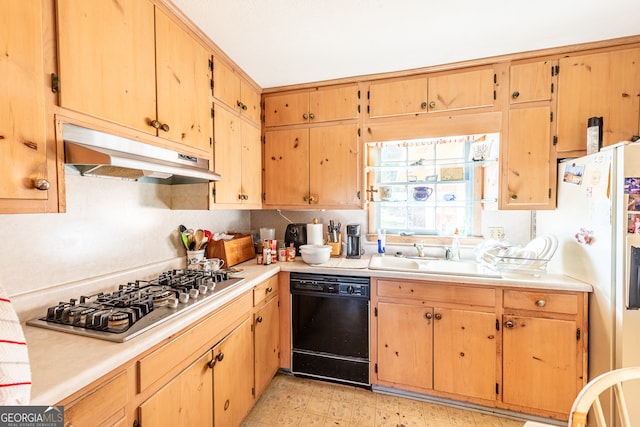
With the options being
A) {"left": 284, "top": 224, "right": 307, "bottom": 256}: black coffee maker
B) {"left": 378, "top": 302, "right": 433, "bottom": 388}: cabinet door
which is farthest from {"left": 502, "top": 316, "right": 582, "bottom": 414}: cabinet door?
{"left": 284, "top": 224, "right": 307, "bottom": 256}: black coffee maker

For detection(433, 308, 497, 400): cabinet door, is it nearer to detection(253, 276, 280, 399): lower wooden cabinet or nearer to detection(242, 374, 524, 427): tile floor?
detection(242, 374, 524, 427): tile floor

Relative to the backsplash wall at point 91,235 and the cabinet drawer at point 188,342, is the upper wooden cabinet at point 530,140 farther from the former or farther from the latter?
the backsplash wall at point 91,235

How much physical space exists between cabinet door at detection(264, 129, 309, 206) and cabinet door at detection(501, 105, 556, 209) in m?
1.52

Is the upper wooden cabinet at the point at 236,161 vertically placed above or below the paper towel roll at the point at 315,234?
above

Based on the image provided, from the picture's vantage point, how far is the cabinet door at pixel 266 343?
1.82 metres

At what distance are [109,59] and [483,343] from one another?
253cm

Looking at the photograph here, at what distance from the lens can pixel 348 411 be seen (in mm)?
1833

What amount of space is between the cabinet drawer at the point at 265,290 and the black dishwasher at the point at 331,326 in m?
0.13

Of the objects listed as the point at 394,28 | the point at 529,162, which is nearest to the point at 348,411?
the point at 529,162

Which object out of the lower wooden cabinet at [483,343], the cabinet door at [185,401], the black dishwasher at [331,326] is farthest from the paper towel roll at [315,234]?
the cabinet door at [185,401]

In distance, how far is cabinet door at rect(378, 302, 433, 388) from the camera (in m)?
1.88

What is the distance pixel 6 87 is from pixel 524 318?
261cm

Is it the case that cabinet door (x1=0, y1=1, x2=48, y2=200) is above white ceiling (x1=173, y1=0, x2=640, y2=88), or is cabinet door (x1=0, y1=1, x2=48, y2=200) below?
below

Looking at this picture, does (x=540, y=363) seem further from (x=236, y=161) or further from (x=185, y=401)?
(x=236, y=161)
